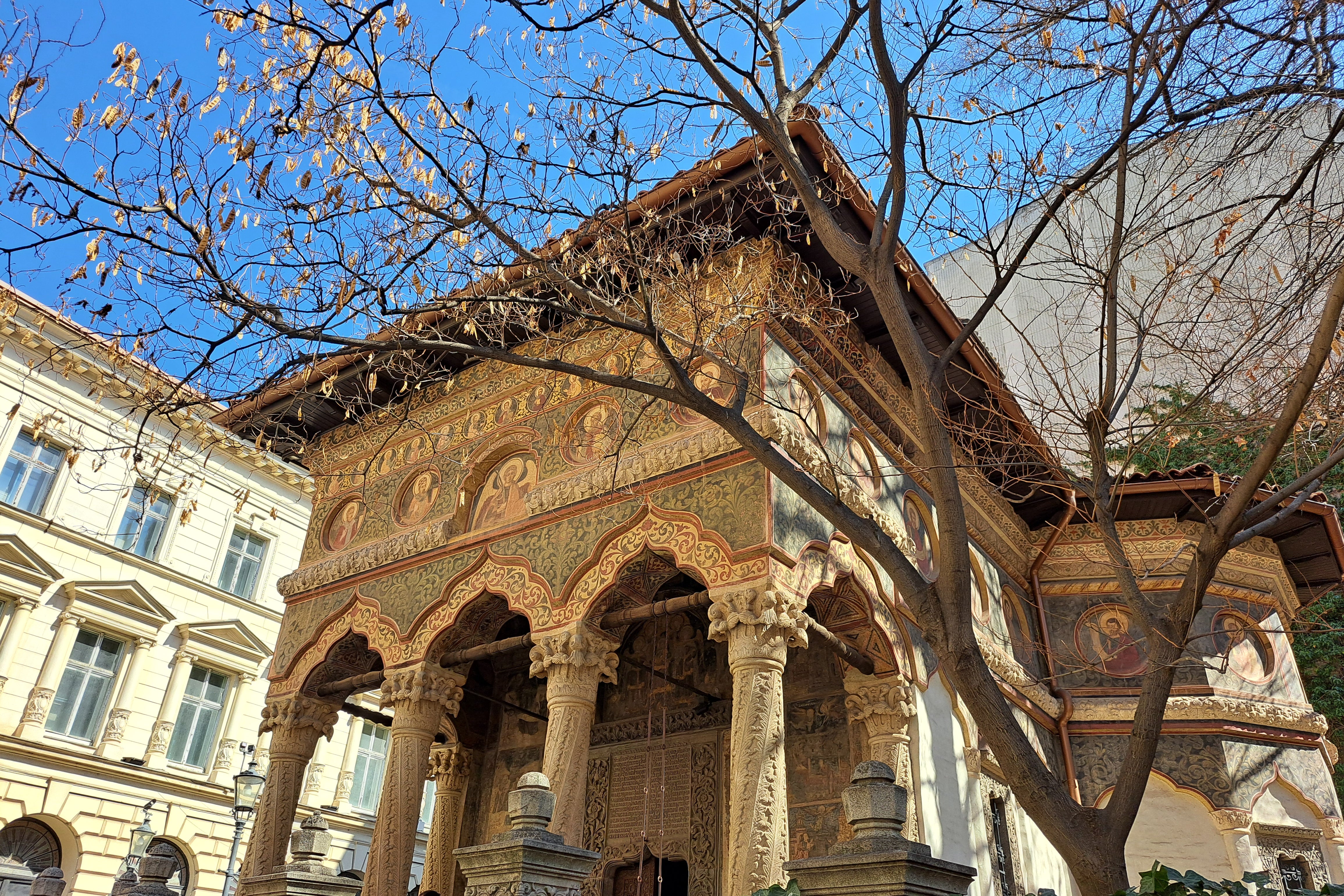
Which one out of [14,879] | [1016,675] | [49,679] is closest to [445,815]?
[14,879]

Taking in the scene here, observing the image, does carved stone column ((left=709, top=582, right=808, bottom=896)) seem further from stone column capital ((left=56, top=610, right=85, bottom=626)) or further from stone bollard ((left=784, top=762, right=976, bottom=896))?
stone column capital ((left=56, top=610, right=85, bottom=626))

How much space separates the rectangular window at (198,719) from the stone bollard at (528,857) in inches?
541

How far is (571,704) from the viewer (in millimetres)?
6973

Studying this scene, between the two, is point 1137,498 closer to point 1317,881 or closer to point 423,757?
point 1317,881

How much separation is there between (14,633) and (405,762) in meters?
9.46

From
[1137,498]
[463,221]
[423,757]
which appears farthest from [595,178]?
[1137,498]

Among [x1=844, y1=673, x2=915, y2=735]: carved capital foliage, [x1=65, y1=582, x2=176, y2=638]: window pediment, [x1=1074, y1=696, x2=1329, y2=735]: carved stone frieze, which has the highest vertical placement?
[x1=65, y1=582, x2=176, y2=638]: window pediment

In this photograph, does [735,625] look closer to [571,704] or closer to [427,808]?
[571,704]

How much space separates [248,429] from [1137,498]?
33.5 ft

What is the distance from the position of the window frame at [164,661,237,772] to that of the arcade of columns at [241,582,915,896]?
7785 mm

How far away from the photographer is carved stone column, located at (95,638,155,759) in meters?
14.7

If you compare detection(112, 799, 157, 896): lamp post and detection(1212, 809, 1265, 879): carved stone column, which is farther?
detection(1212, 809, 1265, 879): carved stone column

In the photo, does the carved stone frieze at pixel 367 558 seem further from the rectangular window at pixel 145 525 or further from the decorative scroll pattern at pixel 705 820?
the rectangular window at pixel 145 525

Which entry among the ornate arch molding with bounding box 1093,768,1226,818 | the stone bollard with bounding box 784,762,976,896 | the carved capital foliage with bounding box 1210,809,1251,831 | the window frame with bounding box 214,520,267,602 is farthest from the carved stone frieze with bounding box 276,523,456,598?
the carved capital foliage with bounding box 1210,809,1251,831
